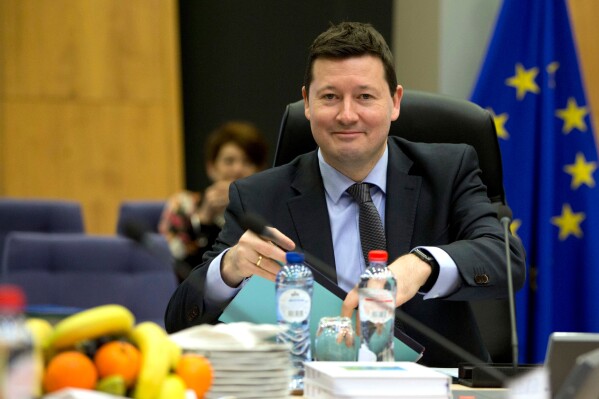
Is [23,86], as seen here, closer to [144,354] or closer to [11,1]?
[11,1]

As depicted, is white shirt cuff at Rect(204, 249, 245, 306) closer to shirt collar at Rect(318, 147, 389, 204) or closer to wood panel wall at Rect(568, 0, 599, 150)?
shirt collar at Rect(318, 147, 389, 204)

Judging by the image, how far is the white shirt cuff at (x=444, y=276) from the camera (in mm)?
2170

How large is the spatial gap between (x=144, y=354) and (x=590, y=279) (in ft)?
10.3

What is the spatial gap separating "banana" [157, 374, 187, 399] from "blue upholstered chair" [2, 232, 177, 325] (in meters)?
2.38

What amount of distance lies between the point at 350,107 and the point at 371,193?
0.79 feet

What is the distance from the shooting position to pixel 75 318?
134 centimetres

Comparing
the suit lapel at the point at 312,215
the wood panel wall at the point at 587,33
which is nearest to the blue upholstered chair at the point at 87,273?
the suit lapel at the point at 312,215

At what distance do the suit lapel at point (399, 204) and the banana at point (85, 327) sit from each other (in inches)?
46.9

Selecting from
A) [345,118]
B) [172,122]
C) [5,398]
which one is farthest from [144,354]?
[172,122]

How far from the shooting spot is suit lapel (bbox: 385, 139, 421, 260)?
8.05 ft

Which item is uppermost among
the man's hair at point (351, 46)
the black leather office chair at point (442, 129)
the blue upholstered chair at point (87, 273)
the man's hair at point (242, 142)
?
the man's hair at point (351, 46)

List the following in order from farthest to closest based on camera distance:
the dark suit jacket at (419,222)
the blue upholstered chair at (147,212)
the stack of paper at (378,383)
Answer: the blue upholstered chair at (147,212)
the dark suit jacket at (419,222)
the stack of paper at (378,383)

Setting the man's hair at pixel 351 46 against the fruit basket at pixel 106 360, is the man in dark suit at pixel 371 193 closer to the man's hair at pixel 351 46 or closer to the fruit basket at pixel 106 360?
the man's hair at pixel 351 46

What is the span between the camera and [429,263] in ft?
7.09
